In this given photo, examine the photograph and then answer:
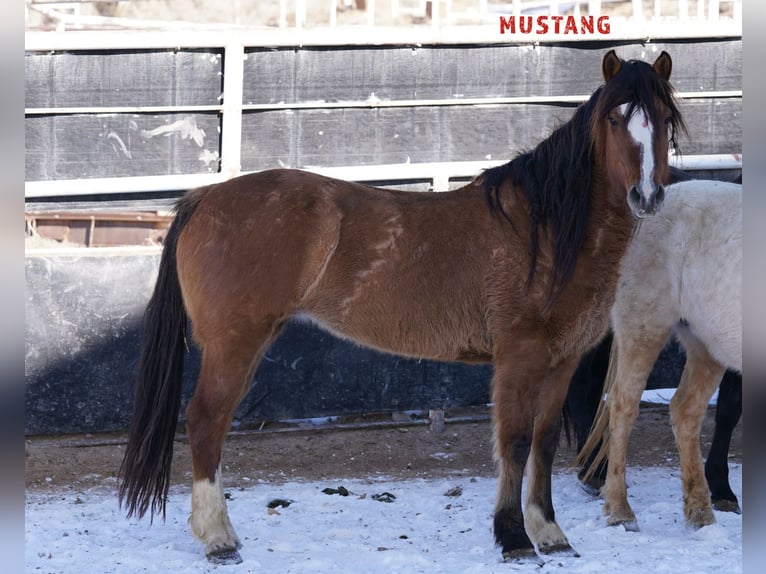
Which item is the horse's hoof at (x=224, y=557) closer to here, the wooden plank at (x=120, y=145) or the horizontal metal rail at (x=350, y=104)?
the wooden plank at (x=120, y=145)

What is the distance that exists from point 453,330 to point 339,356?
238 centimetres

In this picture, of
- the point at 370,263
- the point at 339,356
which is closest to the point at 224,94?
the point at 339,356

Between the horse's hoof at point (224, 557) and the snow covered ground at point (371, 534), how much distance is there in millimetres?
52

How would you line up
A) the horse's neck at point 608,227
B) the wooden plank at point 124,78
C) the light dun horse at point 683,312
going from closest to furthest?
1. the horse's neck at point 608,227
2. the light dun horse at point 683,312
3. the wooden plank at point 124,78

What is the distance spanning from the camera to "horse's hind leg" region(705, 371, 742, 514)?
499 cm

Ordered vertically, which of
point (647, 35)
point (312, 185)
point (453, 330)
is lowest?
point (453, 330)

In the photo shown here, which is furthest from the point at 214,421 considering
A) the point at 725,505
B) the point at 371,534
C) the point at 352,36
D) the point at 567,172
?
the point at 352,36

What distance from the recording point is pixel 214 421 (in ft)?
13.3

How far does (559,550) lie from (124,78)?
22.0ft

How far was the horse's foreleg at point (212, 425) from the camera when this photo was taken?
4.01m

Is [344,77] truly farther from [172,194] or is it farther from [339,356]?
[339,356]

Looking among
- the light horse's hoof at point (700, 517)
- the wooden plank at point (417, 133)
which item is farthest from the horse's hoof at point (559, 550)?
the wooden plank at point (417, 133)

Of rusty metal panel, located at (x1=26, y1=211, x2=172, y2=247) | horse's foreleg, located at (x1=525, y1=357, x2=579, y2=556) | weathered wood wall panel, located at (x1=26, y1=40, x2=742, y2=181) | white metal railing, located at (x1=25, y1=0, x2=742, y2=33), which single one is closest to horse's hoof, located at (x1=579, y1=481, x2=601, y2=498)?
horse's foreleg, located at (x1=525, y1=357, x2=579, y2=556)

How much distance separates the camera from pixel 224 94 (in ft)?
28.9
